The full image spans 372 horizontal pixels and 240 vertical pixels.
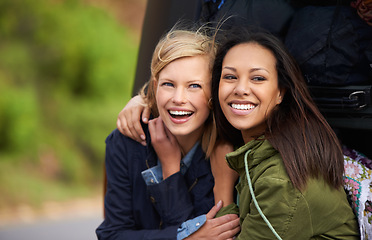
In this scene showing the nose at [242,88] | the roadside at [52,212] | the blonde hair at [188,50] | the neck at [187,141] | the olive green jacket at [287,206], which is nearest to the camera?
the olive green jacket at [287,206]

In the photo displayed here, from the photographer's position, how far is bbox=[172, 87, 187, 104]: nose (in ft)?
6.92

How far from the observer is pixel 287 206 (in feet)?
5.74

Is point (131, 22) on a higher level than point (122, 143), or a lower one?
higher

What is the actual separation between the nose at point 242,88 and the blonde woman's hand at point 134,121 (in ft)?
1.78

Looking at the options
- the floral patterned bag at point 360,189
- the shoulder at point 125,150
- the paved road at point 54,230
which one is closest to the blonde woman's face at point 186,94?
the shoulder at point 125,150

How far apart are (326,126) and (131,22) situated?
5.88m

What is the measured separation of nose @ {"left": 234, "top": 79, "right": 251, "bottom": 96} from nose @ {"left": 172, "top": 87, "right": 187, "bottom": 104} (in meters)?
0.25

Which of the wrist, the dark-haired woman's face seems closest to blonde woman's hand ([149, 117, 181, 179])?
the wrist

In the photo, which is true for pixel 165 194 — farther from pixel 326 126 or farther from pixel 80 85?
pixel 80 85

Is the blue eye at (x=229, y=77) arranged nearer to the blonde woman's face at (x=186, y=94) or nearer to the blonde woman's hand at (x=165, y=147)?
the blonde woman's face at (x=186, y=94)

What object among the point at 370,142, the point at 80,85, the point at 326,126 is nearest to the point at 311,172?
the point at 326,126

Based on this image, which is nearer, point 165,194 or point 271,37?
point 271,37

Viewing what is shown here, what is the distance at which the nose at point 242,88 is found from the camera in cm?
195

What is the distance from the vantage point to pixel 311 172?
1819 millimetres
